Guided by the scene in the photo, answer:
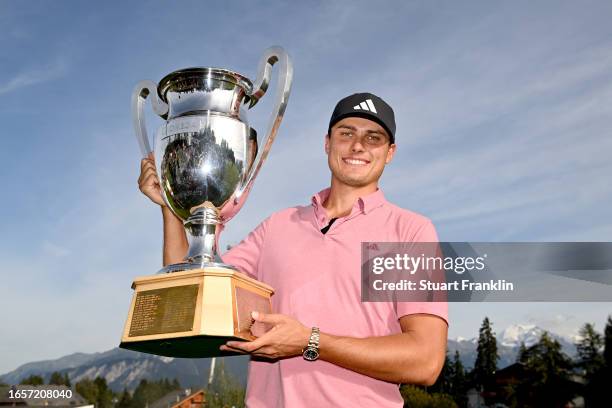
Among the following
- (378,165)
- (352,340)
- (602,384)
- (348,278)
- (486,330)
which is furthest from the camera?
(486,330)

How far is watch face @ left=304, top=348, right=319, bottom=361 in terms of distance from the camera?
313 cm

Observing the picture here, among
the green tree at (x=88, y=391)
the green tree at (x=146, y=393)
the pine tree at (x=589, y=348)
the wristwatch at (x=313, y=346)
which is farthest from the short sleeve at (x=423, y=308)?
the green tree at (x=146, y=393)

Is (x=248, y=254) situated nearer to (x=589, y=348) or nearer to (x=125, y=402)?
(x=589, y=348)

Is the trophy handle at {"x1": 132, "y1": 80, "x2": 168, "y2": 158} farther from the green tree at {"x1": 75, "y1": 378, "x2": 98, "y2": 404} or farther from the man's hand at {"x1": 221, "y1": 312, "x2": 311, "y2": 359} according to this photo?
the green tree at {"x1": 75, "y1": 378, "x2": 98, "y2": 404}

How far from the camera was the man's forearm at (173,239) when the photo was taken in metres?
3.95

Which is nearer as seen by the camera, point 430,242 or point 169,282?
point 169,282

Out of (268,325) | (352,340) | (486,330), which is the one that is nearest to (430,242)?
(352,340)

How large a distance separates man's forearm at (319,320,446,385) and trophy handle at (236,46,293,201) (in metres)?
1.02

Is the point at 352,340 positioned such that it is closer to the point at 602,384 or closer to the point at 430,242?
the point at 430,242

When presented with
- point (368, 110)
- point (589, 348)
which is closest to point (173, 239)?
point (368, 110)

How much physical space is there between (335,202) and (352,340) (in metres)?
0.99

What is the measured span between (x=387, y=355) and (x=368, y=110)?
52.9 inches

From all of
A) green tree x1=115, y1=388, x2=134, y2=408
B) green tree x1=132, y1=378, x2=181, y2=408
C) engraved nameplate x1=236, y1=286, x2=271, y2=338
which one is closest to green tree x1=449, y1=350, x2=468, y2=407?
green tree x1=132, y1=378, x2=181, y2=408

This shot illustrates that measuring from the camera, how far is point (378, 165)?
3.86 metres
